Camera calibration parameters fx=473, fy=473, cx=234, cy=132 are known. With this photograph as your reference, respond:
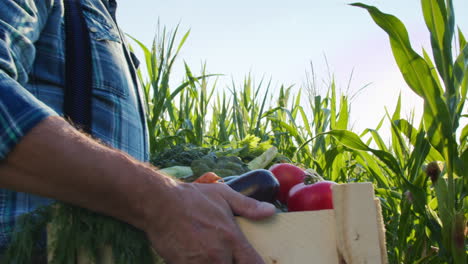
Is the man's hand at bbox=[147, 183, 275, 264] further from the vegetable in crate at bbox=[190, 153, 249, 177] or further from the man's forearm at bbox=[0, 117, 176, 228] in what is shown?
the vegetable in crate at bbox=[190, 153, 249, 177]

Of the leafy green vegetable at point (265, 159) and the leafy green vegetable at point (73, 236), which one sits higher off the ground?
the leafy green vegetable at point (73, 236)

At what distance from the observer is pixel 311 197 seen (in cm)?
123

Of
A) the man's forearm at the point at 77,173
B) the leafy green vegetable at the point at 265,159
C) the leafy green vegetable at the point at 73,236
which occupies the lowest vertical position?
the leafy green vegetable at the point at 265,159

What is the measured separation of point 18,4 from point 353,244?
85 centimetres

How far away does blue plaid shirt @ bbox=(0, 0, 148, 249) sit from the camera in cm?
81

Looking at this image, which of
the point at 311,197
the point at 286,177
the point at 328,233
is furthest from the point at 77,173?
the point at 286,177

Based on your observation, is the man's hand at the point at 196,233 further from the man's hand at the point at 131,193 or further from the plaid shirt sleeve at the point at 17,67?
the plaid shirt sleeve at the point at 17,67

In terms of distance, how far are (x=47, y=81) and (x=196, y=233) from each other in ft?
1.70

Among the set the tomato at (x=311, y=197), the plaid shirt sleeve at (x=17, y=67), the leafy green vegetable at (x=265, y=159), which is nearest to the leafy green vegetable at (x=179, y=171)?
the leafy green vegetable at (x=265, y=159)

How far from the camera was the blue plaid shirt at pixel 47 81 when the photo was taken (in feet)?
2.65

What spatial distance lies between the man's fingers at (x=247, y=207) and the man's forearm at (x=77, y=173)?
0.14 m

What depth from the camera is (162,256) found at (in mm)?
869

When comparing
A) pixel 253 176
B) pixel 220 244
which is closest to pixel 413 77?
pixel 253 176

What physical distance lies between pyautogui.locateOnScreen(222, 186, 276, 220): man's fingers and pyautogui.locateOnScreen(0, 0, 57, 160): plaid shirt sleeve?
0.37 metres
